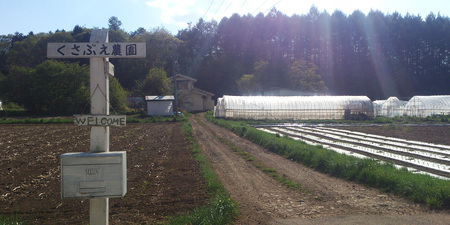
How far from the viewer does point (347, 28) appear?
64.1 metres

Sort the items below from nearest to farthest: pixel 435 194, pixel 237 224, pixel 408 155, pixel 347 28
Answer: pixel 237 224, pixel 435 194, pixel 408 155, pixel 347 28

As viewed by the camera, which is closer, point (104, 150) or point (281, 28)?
point (104, 150)

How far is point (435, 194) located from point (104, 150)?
221 inches

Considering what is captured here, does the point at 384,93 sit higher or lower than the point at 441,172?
higher

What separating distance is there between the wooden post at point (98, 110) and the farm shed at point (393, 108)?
→ 1505 inches

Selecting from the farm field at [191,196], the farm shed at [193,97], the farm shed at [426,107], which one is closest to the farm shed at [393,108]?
the farm shed at [426,107]

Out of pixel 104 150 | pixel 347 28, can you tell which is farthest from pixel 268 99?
pixel 347 28

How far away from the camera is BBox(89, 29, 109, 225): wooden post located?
3750 mm

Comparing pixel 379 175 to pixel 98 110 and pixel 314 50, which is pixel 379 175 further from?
pixel 314 50

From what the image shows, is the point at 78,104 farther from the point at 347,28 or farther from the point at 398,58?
the point at 398,58

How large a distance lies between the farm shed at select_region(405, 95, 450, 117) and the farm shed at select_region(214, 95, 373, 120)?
561 cm

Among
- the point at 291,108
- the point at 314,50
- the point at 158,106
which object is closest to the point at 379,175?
the point at 291,108

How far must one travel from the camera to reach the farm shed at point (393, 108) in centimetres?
3650

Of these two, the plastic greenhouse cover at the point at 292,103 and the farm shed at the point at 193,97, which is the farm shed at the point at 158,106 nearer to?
the plastic greenhouse cover at the point at 292,103
